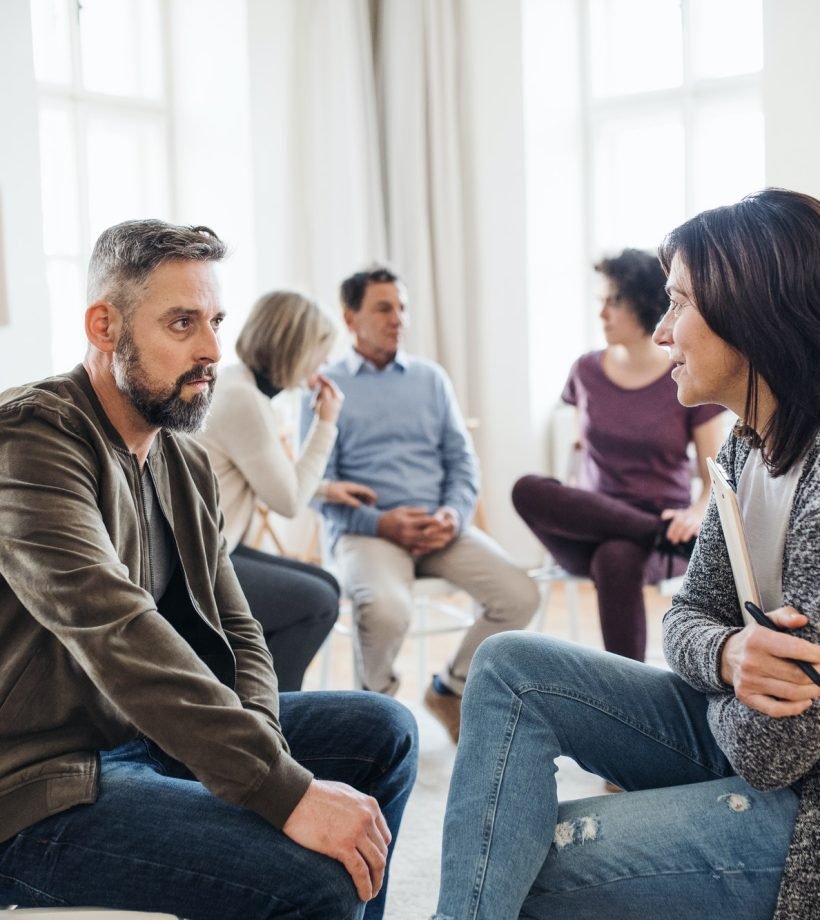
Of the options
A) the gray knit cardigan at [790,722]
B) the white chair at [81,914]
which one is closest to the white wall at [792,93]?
the gray knit cardigan at [790,722]

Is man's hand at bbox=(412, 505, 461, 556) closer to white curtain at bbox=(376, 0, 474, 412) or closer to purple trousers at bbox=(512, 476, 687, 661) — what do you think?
purple trousers at bbox=(512, 476, 687, 661)

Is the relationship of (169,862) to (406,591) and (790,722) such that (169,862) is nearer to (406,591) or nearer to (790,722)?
(790,722)

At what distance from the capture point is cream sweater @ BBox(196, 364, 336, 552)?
270cm

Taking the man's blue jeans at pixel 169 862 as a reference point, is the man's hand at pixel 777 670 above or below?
above

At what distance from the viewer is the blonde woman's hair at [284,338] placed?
2.82 metres

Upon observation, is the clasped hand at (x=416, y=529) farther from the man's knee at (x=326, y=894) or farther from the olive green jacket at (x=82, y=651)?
the man's knee at (x=326, y=894)

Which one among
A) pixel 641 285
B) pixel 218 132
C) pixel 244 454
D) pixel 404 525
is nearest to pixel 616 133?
pixel 218 132

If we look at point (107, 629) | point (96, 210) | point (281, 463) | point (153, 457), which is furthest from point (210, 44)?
point (107, 629)

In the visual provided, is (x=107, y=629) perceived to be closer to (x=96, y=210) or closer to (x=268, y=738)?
(x=268, y=738)

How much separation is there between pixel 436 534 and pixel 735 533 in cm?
187

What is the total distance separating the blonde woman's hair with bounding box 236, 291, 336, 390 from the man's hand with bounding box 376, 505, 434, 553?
471 mm

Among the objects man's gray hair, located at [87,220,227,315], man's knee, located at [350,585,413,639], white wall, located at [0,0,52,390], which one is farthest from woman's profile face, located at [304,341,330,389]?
man's gray hair, located at [87,220,227,315]

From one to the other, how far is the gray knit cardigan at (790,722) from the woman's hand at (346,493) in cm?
174

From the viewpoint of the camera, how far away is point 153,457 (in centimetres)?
150
